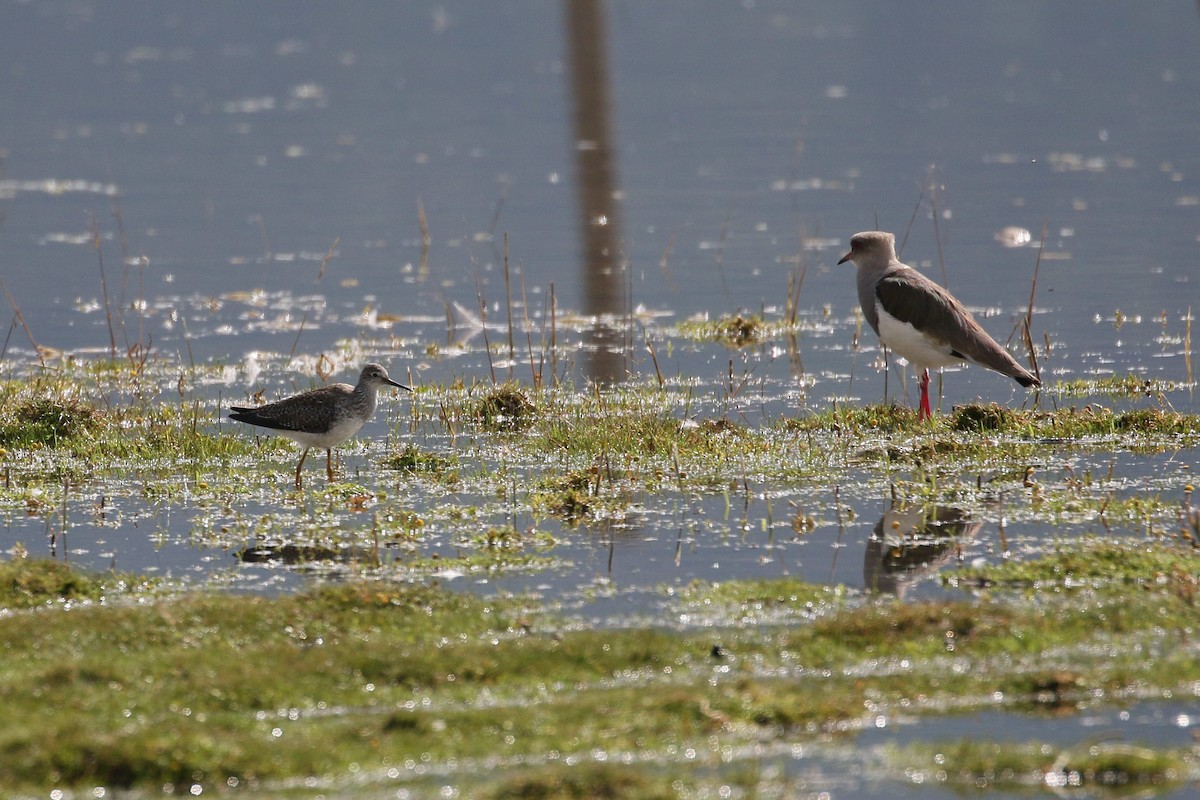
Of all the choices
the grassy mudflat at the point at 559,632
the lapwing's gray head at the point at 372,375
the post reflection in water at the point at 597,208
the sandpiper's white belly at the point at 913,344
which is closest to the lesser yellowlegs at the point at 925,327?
the sandpiper's white belly at the point at 913,344

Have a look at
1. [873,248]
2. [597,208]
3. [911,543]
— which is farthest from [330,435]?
[597,208]

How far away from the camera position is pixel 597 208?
1081 inches

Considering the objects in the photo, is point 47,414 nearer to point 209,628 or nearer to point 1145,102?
point 209,628

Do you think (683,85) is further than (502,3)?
No

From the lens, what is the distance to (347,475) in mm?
11945

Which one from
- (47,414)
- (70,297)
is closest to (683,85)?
(70,297)

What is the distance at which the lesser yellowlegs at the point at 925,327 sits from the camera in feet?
43.8

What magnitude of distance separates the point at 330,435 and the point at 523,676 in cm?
446

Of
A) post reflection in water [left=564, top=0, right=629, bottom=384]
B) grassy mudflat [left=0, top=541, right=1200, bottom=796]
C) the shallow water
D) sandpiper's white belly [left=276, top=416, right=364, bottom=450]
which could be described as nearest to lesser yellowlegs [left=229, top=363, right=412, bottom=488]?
sandpiper's white belly [left=276, top=416, right=364, bottom=450]

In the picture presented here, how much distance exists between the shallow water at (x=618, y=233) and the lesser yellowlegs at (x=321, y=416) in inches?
17.6

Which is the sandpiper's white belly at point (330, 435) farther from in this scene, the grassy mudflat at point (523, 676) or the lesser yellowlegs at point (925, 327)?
the lesser yellowlegs at point (925, 327)

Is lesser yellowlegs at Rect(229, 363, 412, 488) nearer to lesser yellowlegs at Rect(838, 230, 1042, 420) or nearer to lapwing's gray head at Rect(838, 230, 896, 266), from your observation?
lesser yellowlegs at Rect(838, 230, 1042, 420)

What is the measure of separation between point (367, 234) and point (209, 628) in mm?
18525

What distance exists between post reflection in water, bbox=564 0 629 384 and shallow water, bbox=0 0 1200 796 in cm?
10
